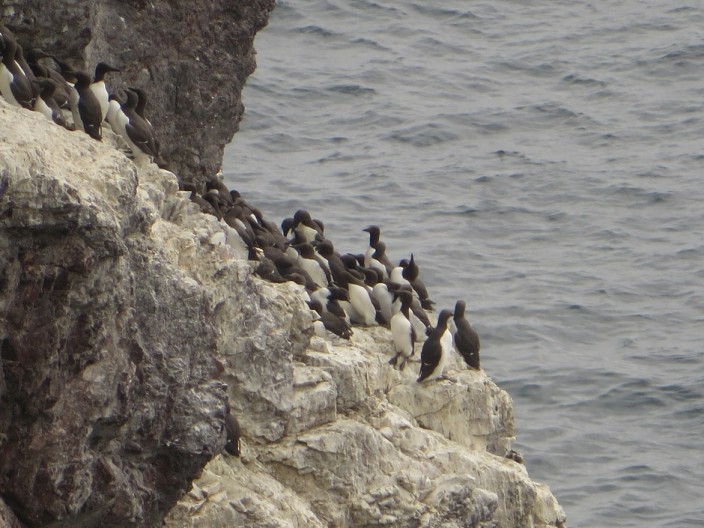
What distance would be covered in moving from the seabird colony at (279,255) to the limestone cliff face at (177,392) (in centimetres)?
27

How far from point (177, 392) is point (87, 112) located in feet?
10.8

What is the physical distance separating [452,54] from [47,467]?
26.7 m

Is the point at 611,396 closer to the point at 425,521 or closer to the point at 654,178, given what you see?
the point at 654,178

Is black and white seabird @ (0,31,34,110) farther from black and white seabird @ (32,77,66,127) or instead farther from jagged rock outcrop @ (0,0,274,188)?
jagged rock outcrop @ (0,0,274,188)

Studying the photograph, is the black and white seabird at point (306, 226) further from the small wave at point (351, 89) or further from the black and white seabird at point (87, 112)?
the small wave at point (351, 89)

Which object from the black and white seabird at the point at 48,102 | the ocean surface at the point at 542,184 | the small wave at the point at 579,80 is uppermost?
the small wave at the point at 579,80

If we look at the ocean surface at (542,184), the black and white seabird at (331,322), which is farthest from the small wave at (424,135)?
the black and white seabird at (331,322)

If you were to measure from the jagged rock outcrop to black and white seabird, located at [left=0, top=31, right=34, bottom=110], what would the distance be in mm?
1994

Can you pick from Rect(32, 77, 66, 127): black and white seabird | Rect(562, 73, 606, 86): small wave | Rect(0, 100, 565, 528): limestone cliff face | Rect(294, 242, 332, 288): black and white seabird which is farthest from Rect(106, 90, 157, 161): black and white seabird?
Rect(562, 73, 606, 86): small wave

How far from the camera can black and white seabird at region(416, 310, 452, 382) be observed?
1241cm

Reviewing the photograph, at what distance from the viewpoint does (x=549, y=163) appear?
2977cm

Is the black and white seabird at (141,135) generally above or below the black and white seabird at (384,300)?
above

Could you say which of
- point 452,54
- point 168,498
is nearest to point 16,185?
point 168,498

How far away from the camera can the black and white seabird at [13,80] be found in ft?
36.4
